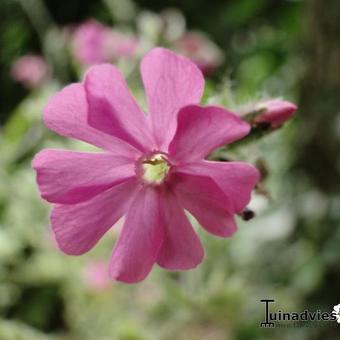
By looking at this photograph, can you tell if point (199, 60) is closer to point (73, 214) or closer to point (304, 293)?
point (304, 293)

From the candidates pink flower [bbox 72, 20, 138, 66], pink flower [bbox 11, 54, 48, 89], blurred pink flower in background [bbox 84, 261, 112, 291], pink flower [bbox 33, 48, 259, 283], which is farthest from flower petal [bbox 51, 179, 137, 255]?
pink flower [bbox 11, 54, 48, 89]

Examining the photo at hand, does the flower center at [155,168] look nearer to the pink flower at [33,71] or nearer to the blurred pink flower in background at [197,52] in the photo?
the blurred pink flower in background at [197,52]

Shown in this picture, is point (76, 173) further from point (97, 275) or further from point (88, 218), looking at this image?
point (97, 275)

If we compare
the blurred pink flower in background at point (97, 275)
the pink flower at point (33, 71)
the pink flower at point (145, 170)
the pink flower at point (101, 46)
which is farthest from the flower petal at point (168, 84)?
the pink flower at point (33, 71)

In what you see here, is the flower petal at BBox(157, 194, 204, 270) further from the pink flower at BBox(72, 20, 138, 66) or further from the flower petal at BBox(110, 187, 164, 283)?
the pink flower at BBox(72, 20, 138, 66)

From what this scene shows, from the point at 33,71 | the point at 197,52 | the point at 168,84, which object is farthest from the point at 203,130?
the point at 33,71

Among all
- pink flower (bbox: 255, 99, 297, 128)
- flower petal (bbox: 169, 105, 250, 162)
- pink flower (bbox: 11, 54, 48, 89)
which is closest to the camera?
flower petal (bbox: 169, 105, 250, 162)

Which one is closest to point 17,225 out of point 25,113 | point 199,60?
point 25,113
